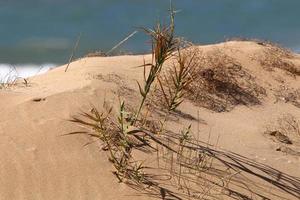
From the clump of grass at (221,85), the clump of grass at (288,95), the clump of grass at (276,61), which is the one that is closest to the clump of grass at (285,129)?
the clump of grass at (221,85)

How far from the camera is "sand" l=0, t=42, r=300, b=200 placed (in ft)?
16.3

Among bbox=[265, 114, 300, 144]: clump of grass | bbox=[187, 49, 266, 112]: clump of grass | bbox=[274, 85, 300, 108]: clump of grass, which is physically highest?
bbox=[187, 49, 266, 112]: clump of grass

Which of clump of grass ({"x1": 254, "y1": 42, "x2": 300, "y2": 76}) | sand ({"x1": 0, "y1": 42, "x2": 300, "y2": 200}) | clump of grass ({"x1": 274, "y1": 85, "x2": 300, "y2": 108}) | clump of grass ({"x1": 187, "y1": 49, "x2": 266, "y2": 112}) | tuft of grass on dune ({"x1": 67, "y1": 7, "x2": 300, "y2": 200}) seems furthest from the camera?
clump of grass ({"x1": 254, "y1": 42, "x2": 300, "y2": 76})

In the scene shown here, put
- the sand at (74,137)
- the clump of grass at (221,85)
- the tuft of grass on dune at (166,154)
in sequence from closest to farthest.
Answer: the sand at (74,137) < the tuft of grass on dune at (166,154) < the clump of grass at (221,85)

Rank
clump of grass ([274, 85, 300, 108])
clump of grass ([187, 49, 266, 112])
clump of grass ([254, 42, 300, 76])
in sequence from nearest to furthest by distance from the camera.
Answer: clump of grass ([187, 49, 266, 112]) < clump of grass ([274, 85, 300, 108]) < clump of grass ([254, 42, 300, 76])

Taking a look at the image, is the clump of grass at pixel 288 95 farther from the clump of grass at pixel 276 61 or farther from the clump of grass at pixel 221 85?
the clump of grass at pixel 276 61

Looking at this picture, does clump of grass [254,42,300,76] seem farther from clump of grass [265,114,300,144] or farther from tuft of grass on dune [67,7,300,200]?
tuft of grass on dune [67,7,300,200]

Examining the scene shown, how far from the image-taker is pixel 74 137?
5.62 meters

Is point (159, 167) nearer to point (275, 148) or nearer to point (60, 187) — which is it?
point (60, 187)

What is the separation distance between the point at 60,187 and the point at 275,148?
3.62m

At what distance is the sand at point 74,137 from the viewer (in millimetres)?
4957

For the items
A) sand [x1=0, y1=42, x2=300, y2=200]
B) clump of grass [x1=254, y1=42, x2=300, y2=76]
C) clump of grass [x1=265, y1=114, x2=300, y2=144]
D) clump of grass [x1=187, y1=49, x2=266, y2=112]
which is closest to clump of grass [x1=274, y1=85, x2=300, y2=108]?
clump of grass [x1=187, y1=49, x2=266, y2=112]

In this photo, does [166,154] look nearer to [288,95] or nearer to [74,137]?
[74,137]

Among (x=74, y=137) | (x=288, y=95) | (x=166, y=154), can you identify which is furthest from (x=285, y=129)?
(x=74, y=137)
